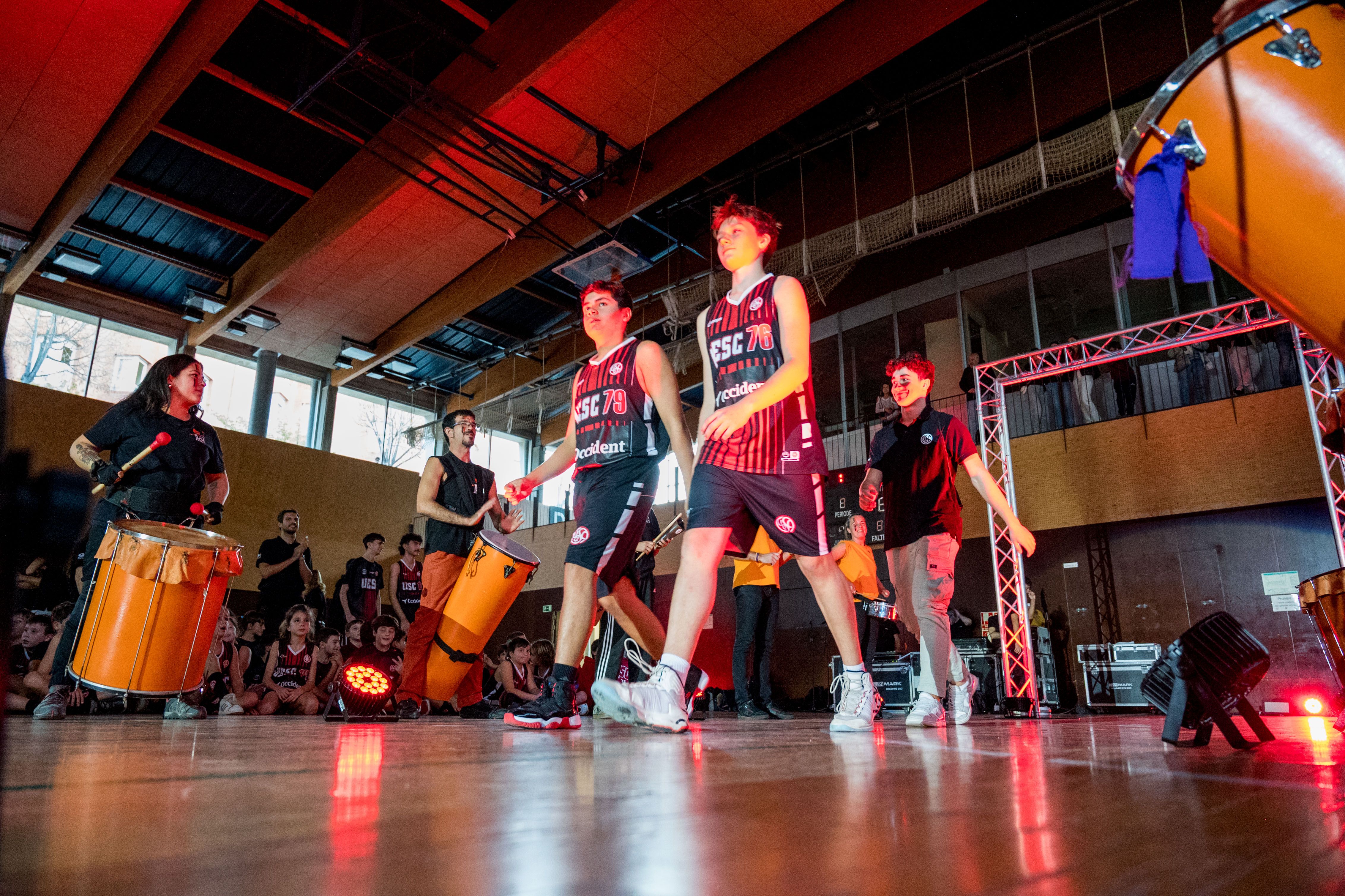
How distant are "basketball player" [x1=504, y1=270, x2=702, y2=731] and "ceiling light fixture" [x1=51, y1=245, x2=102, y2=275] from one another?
12.3m

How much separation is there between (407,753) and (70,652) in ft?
10.1

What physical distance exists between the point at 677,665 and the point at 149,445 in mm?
3112

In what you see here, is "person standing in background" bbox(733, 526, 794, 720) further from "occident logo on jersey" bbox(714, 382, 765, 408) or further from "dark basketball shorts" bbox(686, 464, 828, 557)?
"dark basketball shorts" bbox(686, 464, 828, 557)

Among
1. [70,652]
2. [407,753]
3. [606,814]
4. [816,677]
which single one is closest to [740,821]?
[606,814]

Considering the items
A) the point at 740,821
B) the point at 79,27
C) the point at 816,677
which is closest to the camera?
the point at 740,821

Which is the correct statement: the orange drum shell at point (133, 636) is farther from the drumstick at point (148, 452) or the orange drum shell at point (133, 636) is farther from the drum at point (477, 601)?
the drum at point (477, 601)

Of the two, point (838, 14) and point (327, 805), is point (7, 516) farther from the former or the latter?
point (838, 14)

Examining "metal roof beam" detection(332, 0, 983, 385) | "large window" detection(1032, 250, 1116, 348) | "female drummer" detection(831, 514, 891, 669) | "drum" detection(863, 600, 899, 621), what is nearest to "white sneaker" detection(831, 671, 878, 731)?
"female drummer" detection(831, 514, 891, 669)

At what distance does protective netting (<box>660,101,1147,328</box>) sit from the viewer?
27.7 feet

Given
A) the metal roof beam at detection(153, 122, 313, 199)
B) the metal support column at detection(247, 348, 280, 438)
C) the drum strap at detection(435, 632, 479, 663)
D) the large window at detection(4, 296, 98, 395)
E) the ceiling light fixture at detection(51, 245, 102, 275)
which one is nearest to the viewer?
the drum strap at detection(435, 632, 479, 663)

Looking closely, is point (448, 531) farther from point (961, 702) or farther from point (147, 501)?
point (961, 702)

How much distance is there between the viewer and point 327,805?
26.8 inches

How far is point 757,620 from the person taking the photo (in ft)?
18.6

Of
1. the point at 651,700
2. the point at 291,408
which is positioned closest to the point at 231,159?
the point at 291,408
